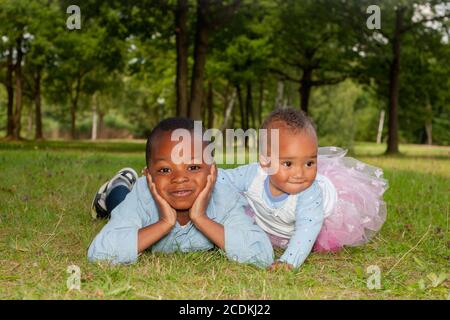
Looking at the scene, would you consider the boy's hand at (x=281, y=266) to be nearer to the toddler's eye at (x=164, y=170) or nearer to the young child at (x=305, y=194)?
the young child at (x=305, y=194)

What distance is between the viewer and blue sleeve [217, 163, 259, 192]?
177 inches

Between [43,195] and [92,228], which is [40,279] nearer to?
[92,228]

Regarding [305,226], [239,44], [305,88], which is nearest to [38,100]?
[239,44]

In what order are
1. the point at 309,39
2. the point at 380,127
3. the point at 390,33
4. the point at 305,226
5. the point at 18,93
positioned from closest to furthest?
the point at 305,226, the point at 390,33, the point at 18,93, the point at 309,39, the point at 380,127

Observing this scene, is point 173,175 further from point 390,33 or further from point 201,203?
point 390,33

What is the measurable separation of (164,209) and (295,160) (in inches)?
38.4

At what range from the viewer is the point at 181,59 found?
21125mm

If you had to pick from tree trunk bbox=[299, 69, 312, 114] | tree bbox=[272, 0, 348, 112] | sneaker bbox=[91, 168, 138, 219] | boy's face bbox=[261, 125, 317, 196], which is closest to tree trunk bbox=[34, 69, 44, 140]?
tree bbox=[272, 0, 348, 112]

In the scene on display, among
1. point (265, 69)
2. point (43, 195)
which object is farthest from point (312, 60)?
point (43, 195)

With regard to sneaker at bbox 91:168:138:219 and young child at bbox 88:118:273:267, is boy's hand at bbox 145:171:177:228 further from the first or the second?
sneaker at bbox 91:168:138:219

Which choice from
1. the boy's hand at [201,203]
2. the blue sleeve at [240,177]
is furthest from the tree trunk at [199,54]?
the boy's hand at [201,203]

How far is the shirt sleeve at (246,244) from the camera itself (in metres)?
3.97

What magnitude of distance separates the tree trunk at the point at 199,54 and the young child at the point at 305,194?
1571cm
